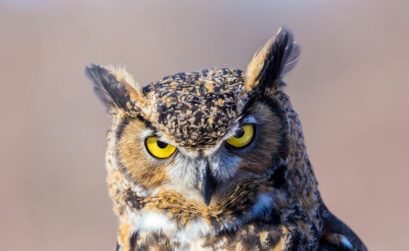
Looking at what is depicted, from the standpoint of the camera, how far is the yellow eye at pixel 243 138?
1.66 metres

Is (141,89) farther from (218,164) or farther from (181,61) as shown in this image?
(181,61)

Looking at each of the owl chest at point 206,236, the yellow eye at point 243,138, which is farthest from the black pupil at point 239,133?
the owl chest at point 206,236

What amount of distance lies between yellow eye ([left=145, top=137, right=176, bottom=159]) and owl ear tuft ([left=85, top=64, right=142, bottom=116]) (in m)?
0.12

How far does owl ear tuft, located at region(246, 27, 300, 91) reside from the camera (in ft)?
5.82

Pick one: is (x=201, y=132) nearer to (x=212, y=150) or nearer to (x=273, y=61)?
(x=212, y=150)

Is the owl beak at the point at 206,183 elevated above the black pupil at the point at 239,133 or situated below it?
below

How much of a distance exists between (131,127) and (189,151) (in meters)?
0.23

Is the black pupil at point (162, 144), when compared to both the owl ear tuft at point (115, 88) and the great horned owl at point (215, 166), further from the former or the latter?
the owl ear tuft at point (115, 88)

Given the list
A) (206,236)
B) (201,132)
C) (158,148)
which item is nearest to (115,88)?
(158,148)

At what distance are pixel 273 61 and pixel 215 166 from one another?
45 cm

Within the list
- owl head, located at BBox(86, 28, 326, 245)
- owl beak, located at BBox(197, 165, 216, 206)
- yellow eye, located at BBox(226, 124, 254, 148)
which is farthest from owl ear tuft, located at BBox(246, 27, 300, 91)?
owl beak, located at BBox(197, 165, 216, 206)

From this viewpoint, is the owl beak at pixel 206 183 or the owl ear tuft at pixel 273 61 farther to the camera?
the owl ear tuft at pixel 273 61

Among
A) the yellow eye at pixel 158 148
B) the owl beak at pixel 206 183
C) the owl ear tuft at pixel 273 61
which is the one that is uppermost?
the owl ear tuft at pixel 273 61

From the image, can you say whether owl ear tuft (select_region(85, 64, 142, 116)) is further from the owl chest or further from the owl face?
the owl chest
